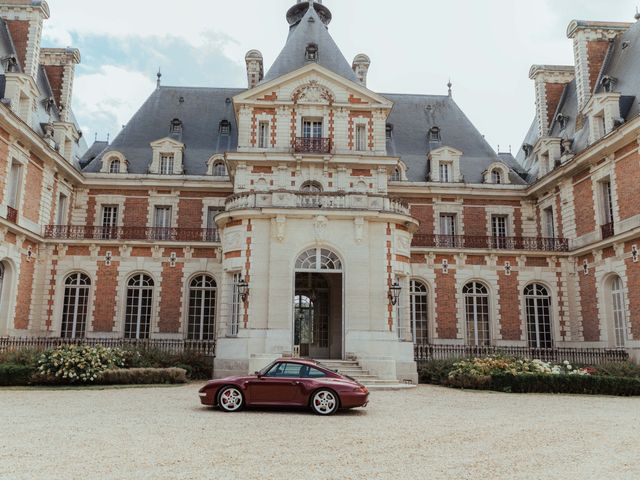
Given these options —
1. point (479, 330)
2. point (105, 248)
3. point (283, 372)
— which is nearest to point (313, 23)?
point (105, 248)

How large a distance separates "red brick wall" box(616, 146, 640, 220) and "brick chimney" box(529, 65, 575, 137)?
7898 mm

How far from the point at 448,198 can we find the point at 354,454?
20.7 m

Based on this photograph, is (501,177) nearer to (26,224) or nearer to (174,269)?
(174,269)

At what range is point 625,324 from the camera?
19375 mm

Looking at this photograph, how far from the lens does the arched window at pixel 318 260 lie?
17.1 meters

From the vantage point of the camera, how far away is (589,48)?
78.5ft

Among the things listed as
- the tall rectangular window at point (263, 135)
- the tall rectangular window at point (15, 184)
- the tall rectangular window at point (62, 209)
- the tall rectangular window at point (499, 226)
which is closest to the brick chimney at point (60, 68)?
the tall rectangular window at point (62, 209)

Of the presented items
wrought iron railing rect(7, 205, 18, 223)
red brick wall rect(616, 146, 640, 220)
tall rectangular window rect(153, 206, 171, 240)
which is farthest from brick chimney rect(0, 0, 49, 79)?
red brick wall rect(616, 146, 640, 220)

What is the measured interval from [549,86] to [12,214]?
24544 mm

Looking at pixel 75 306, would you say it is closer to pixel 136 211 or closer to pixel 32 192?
pixel 32 192

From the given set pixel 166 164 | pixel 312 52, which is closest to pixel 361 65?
pixel 312 52

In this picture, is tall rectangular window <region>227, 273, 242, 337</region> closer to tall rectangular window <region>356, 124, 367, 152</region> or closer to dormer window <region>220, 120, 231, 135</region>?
tall rectangular window <region>356, 124, 367, 152</region>

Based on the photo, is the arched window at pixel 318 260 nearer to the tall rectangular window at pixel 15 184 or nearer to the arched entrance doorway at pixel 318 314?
the arched entrance doorway at pixel 318 314

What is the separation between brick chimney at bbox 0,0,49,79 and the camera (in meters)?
22.3
